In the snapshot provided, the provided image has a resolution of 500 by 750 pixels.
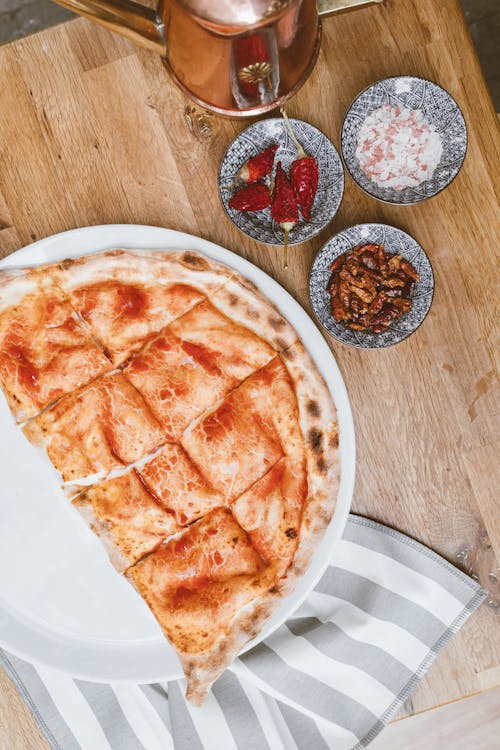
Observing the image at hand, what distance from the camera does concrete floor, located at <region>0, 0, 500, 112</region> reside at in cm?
306

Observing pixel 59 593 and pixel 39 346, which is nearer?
pixel 39 346

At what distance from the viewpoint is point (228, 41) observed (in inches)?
58.6

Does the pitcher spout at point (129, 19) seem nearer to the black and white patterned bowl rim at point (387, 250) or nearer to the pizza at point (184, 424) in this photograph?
the pizza at point (184, 424)

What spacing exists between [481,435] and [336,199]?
93cm

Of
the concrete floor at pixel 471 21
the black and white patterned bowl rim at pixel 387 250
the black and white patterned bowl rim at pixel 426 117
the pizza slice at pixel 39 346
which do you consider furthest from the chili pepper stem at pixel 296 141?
the concrete floor at pixel 471 21

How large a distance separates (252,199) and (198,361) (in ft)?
1.79

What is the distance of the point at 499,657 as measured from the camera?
90.1 inches

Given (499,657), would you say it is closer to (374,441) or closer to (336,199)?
(374,441)

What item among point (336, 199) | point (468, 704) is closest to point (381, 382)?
point (336, 199)

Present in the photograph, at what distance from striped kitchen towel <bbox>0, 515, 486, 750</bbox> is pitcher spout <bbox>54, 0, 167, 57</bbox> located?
1569 millimetres

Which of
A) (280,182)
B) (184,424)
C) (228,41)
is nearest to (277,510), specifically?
(184,424)

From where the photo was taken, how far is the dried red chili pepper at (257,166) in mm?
2094

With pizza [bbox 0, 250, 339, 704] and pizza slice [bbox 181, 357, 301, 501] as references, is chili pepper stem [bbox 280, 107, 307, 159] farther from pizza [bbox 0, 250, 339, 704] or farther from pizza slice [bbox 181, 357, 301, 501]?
pizza slice [bbox 181, 357, 301, 501]

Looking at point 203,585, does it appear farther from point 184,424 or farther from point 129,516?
point 184,424
